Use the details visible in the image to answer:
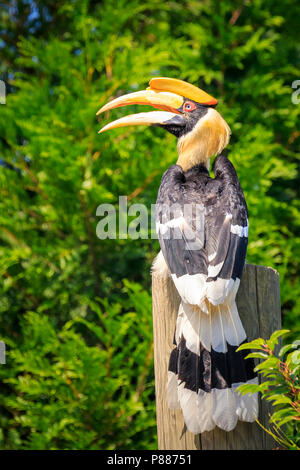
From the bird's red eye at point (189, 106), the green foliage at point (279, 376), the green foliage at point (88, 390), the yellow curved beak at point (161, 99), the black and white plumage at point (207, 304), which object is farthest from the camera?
the green foliage at point (88, 390)

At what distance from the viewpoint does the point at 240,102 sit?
195 inches

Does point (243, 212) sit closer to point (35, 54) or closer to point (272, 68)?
point (35, 54)

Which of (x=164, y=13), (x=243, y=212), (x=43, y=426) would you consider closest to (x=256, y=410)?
(x=243, y=212)

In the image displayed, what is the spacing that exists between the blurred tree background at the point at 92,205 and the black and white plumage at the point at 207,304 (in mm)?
1421

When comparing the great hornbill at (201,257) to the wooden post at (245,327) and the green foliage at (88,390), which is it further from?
the green foliage at (88,390)

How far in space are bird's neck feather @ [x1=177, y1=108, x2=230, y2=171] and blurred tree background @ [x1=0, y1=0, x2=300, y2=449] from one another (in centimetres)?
121

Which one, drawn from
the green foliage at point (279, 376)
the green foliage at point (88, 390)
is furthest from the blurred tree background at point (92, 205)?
the green foliage at point (279, 376)

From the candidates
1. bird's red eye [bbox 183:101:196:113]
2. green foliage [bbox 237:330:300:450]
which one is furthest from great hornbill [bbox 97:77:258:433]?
green foliage [bbox 237:330:300:450]

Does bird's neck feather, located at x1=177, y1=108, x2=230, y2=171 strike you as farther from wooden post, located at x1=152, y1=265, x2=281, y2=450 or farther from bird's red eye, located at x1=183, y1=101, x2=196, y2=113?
wooden post, located at x1=152, y1=265, x2=281, y2=450

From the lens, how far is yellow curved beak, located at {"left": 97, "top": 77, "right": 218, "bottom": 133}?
2.49 m

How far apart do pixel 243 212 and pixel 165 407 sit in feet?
2.88

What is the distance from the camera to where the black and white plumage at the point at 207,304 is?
177 centimetres

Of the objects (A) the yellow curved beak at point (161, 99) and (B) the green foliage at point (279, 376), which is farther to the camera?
(A) the yellow curved beak at point (161, 99)
